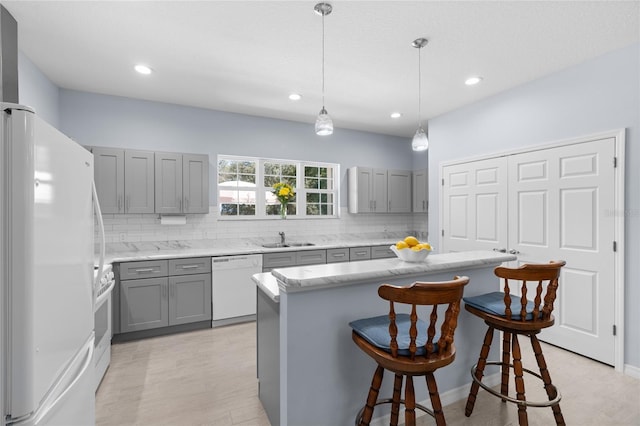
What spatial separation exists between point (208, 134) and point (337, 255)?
2.51 m

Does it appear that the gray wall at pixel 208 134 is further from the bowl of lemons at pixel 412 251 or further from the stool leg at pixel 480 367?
the stool leg at pixel 480 367

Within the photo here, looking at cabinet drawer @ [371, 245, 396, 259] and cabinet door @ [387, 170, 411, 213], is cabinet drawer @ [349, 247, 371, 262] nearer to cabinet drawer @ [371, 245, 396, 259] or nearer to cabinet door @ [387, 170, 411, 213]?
cabinet drawer @ [371, 245, 396, 259]

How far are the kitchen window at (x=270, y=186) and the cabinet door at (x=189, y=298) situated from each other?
1112mm

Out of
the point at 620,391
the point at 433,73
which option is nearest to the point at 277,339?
the point at 620,391

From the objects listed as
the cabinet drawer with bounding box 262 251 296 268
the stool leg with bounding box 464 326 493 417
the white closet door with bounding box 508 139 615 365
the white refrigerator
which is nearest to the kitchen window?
the cabinet drawer with bounding box 262 251 296 268

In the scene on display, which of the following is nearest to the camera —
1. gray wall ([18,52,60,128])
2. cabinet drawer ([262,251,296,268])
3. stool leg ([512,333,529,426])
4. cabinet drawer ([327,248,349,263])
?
stool leg ([512,333,529,426])

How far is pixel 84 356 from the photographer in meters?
1.51

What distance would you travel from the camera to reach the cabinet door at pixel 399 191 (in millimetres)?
5391

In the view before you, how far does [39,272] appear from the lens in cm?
107

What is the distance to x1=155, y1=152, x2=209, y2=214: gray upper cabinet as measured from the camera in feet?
12.5

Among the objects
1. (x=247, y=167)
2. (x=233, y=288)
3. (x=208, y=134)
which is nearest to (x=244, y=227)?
(x=247, y=167)

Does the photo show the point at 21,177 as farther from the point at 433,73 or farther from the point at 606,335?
the point at 606,335

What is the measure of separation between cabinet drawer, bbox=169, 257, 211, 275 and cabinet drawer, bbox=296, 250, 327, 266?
3.84 ft

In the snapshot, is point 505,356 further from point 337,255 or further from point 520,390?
point 337,255
